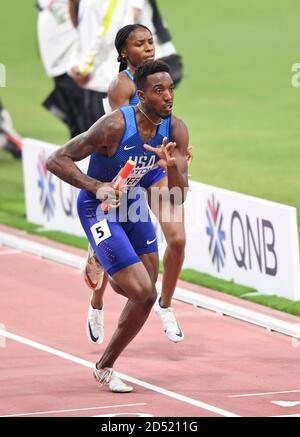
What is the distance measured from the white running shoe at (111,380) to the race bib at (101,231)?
0.99 metres

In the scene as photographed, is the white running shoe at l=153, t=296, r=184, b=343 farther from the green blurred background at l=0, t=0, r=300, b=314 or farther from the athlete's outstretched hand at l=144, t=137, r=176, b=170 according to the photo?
the green blurred background at l=0, t=0, r=300, b=314

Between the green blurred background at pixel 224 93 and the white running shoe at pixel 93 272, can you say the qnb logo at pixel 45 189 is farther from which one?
the white running shoe at pixel 93 272

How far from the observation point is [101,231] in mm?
11008

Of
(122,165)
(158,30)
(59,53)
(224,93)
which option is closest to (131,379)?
(122,165)

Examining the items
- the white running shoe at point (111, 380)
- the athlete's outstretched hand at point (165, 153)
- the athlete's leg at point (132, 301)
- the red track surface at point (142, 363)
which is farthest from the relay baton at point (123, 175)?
the red track surface at point (142, 363)

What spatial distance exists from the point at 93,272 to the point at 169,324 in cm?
89

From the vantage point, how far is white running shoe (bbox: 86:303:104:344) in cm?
1243

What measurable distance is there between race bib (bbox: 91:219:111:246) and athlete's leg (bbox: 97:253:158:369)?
1.01ft

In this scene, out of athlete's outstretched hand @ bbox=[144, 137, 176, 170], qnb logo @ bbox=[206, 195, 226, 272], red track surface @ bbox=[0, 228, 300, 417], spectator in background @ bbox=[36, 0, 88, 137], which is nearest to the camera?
athlete's outstretched hand @ bbox=[144, 137, 176, 170]

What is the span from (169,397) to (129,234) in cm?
134

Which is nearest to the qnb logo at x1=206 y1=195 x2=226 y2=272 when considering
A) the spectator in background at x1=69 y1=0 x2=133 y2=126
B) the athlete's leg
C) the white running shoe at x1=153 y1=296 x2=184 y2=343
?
the white running shoe at x1=153 y1=296 x2=184 y2=343

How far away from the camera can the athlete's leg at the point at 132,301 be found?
10.8m

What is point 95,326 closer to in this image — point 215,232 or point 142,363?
point 142,363
